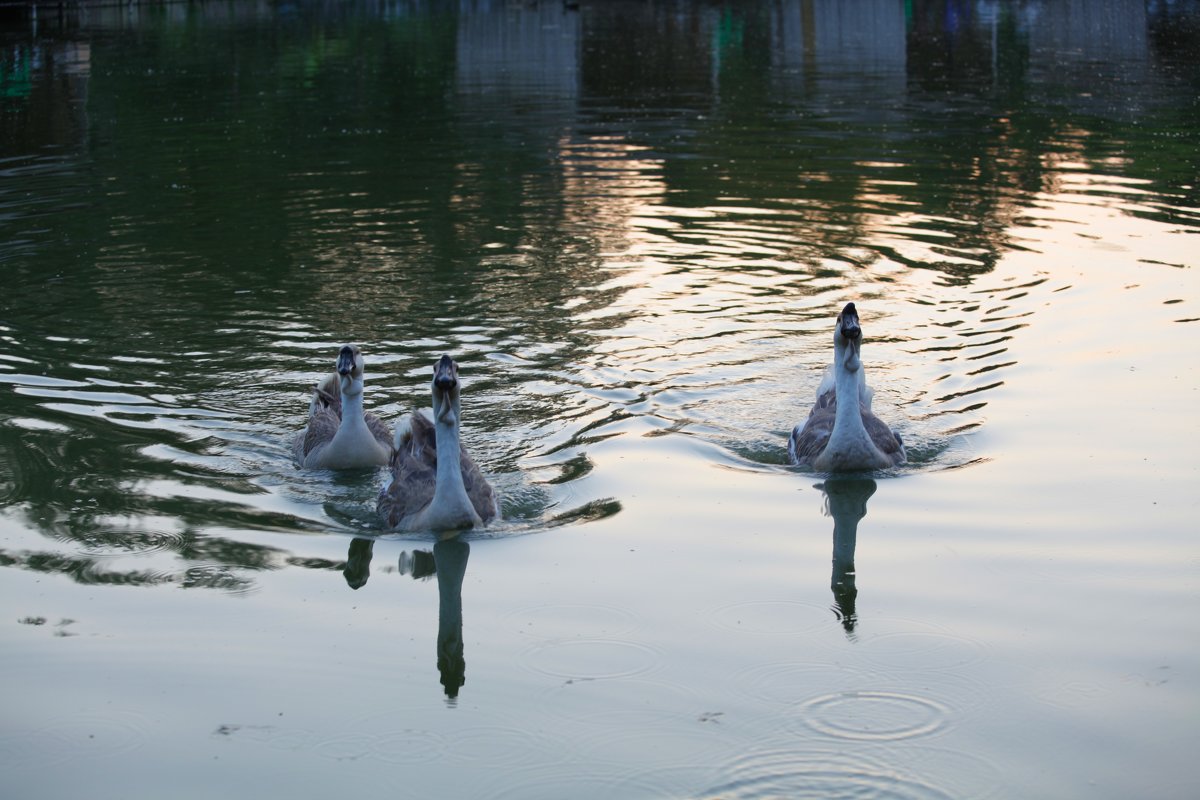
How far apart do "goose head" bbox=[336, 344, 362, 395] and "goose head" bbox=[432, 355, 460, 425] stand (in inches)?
59.4

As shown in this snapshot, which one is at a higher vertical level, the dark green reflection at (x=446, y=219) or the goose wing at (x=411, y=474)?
the dark green reflection at (x=446, y=219)

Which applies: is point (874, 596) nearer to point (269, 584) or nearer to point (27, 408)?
point (269, 584)

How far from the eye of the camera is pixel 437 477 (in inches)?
458

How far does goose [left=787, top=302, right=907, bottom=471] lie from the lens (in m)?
12.8

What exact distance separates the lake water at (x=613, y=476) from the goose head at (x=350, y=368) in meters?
0.92

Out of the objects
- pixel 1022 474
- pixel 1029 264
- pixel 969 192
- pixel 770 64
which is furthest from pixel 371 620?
pixel 770 64

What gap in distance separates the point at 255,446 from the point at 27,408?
2607 millimetres

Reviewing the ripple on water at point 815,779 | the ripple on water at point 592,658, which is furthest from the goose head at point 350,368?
the ripple on water at point 815,779

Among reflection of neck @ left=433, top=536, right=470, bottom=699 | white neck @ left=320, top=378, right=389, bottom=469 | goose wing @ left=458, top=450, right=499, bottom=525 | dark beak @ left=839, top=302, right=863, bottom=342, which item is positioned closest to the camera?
reflection of neck @ left=433, top=536, right=470, bottom=699

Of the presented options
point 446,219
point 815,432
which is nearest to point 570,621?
point 815,432

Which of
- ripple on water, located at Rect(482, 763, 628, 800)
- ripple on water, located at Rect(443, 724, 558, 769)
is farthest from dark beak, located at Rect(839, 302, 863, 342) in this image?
ripple on water, located at Rect(482, 763, 628, 800)

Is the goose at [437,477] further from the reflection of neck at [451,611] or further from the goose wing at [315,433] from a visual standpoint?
the goose wing at [315,433]

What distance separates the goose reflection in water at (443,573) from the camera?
388 inches

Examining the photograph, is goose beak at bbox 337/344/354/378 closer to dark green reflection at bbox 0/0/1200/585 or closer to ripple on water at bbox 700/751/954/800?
dark green reflection at bbox 0/0/1200/585
